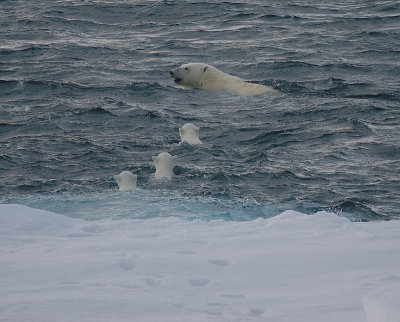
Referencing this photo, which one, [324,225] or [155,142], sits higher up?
[324,225]

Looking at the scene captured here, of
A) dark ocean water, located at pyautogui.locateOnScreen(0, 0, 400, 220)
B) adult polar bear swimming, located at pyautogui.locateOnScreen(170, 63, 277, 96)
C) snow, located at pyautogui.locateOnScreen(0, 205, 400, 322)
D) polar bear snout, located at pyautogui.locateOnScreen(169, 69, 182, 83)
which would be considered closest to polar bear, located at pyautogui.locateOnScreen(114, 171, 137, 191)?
dark ocean water, located at pyautogui.locateOnScreen(0, 0, 400, 220)

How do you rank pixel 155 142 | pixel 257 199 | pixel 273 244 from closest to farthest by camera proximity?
pixel 273 244 → pixel 257 199 → pixel 155 142

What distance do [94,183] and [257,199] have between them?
204 cm

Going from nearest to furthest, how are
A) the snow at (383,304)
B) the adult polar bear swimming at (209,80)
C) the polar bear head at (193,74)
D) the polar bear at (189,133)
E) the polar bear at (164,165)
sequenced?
the snow at (383,304), the polar bear at (164,165), the polar bear at (189,133), the adult polar bear swimming at (209,80), the polar bear head at (193,74)

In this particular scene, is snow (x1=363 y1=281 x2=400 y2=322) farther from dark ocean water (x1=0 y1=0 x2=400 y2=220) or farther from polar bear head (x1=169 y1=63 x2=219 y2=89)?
polar bear head (x1=169 y1=63 x2=219 y2=89)

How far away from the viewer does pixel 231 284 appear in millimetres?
5172

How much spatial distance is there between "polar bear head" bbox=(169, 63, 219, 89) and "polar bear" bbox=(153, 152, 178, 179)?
18.5 feet

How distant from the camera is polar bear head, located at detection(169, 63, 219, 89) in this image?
15227mm

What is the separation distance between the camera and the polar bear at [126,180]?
9.15 meters

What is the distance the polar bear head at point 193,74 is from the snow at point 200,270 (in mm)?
8823

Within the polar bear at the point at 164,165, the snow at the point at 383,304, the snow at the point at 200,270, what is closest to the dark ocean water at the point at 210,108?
the polar bear at the point at 164,165

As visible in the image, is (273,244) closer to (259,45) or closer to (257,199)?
(257,199)

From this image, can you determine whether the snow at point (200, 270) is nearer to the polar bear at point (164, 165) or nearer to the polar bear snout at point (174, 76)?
the polar bear at point (164, 165)

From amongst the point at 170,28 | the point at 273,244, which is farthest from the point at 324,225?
the point at 170,28
